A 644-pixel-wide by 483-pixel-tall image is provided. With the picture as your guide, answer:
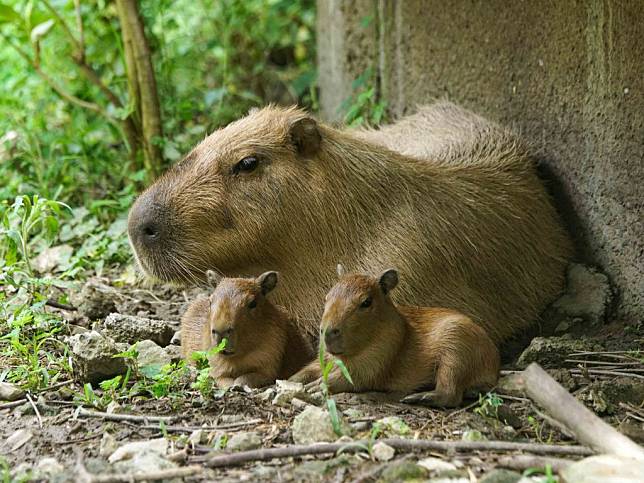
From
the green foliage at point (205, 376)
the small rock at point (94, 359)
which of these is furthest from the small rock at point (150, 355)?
the green foliage at point (205, 376)

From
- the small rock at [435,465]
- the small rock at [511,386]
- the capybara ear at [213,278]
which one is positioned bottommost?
the small rock at [511,386]

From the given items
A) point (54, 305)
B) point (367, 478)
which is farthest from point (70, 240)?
point (367, 478)

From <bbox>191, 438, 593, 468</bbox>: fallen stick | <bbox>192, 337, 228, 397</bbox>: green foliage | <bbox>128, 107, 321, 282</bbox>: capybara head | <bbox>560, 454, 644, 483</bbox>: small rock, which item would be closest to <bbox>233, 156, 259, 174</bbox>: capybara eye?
<bbox>128, 107, 321, 282</bbox>: capybara head

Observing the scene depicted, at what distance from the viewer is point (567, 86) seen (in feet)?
17.4

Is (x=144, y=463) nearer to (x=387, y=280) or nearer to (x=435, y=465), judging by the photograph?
(x=435, y=465)

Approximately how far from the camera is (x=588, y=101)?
5.11 metres

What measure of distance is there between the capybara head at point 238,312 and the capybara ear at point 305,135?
865mm

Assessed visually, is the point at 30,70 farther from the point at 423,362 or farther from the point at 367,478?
the point at 367,478

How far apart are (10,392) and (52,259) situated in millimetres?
2377

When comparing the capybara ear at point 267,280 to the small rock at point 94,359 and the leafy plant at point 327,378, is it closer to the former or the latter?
the leafy plant at point 327,378

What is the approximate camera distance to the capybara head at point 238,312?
13.8 feet

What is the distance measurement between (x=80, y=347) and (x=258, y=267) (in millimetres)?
1095

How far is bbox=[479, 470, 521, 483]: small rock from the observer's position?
3.18 metres

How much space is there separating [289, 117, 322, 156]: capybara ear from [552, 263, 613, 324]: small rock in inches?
65.6
